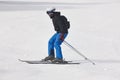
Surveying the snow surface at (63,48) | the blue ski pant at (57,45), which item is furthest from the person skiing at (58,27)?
the snow surface at (63,48)

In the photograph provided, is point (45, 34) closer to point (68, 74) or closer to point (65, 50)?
point (65, 50)

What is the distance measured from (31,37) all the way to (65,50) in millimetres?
3277

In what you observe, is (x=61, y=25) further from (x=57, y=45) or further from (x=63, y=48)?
(x=63, y=48)

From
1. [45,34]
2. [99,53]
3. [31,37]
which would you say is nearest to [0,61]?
[99,53]

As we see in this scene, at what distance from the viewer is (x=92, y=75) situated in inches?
362

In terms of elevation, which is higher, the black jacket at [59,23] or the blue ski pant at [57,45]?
the black jacket at [59,23]

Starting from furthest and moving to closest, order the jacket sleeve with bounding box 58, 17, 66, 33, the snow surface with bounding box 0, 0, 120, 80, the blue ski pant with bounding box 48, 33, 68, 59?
the blue ski pant with bounding box 48, 33, 68, 59 < the jacket sleeve with bounding box 58, 17, 66, 33 < the snow surface with bounding box 0, 0, 120, 80

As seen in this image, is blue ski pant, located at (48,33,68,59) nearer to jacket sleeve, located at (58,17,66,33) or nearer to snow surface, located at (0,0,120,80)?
jacket sleeve, located at (58,17,66,33)

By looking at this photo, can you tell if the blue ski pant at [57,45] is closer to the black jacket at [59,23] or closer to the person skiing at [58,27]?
the person skiing at [58,27]

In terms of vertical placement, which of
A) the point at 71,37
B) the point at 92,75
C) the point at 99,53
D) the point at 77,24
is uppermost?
the point at 77,24

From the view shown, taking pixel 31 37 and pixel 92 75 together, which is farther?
pixel 31 37

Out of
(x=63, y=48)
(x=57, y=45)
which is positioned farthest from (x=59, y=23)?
(x=63, y=48)

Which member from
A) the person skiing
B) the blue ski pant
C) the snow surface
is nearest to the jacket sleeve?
the person skiing

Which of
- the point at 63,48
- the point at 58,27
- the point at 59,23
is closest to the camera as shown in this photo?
the point at 59,23
